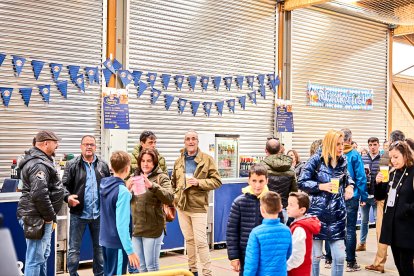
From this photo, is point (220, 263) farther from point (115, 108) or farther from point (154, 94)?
point (154, 94)

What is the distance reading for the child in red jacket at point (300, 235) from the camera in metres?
3.83

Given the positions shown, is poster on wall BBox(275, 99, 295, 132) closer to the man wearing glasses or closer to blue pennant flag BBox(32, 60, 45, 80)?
blue pennant flag BBox(32, 60, 45, 80)

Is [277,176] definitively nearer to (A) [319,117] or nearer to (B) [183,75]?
(B) [183,75]

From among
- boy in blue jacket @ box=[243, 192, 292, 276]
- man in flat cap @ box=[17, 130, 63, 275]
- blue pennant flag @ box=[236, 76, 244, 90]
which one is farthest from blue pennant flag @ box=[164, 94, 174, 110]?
boy in blue jacket @ box=[243, 192, 292, 276]

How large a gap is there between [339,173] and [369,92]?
26.2ft

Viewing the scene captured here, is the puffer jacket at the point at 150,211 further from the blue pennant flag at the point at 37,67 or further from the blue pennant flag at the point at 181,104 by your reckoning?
the blue pennant flag at the point at 181,104

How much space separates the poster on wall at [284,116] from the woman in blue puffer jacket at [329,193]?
5209mm

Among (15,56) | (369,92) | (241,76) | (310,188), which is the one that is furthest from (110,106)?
(369,92)

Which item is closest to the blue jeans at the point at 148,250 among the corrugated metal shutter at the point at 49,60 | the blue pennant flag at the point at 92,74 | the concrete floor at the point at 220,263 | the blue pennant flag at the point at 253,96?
the concrete floor at the point at 220,263

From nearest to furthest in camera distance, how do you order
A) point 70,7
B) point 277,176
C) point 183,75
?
1. point 277,176
2. point 70,7
3. point 183,75

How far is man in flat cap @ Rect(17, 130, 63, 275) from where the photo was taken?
4.47 m

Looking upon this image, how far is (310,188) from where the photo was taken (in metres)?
4.74

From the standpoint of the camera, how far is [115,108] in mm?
7660

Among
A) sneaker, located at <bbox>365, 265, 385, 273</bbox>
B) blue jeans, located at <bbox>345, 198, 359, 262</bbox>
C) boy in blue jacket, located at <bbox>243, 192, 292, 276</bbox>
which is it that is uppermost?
boy in blue jacket, located at <bbox>243, 192, 292, 276</bbox>
